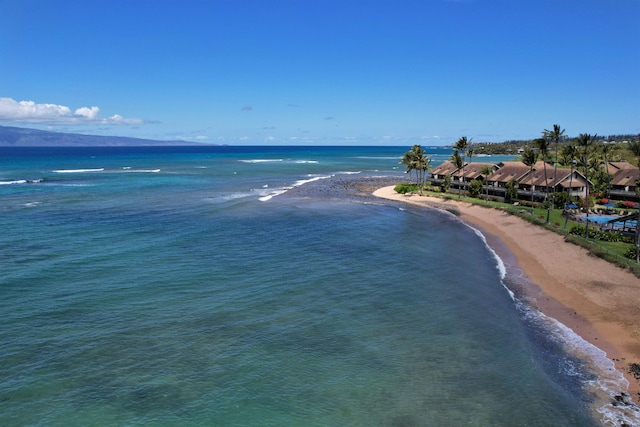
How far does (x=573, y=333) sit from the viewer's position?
26.2 m

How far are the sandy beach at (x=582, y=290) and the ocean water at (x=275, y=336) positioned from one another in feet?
4.11

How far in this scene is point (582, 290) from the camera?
3281cm

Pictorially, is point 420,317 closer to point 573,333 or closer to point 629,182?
point 573,333

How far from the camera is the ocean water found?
1892 centimetres

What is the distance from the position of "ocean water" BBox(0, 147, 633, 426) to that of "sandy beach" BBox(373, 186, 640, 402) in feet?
4.11

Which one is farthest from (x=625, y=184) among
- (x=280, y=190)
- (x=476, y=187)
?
(x=280, y=190)

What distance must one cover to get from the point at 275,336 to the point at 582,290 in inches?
902

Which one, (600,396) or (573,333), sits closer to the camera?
(600,396)

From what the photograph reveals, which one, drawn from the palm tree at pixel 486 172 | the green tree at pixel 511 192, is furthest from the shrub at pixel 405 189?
the green tree at pixel 511 192

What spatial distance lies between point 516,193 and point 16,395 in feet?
220

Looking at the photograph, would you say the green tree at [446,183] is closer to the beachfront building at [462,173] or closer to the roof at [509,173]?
the beachfront building at [462,173]

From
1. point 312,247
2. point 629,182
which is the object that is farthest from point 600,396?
point 629,182

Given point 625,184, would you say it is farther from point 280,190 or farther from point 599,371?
point 599,371

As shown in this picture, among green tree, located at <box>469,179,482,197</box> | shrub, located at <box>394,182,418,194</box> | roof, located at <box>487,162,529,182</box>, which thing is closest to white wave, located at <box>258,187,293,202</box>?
shrub, located at <box>394,182,418,194</box>
